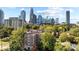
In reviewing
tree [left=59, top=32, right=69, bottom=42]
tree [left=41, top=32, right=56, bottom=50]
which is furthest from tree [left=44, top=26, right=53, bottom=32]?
tree [left=59, top=32, right=69, bottom=42]

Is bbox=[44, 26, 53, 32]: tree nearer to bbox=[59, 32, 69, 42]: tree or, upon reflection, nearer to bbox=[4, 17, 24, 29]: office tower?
bbox=[59, 32, 69, 42]: tree

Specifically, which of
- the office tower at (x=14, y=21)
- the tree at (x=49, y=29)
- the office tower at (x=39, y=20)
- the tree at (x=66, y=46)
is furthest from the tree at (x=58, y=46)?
the office tower at (x=14, y=21)

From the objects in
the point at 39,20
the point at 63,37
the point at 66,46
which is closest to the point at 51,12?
the point at 39,20

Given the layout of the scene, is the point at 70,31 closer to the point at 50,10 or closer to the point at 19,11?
the point at 50,10

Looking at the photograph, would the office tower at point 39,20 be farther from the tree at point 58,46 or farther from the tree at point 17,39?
the tree at point 58,46

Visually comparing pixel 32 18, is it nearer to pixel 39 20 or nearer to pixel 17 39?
pixel 39 20

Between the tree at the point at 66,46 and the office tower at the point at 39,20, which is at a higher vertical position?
the office tower at the point at 39,20

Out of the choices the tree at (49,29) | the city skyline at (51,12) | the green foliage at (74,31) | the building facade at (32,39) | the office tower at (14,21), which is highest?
the city skyline at (51,12)
